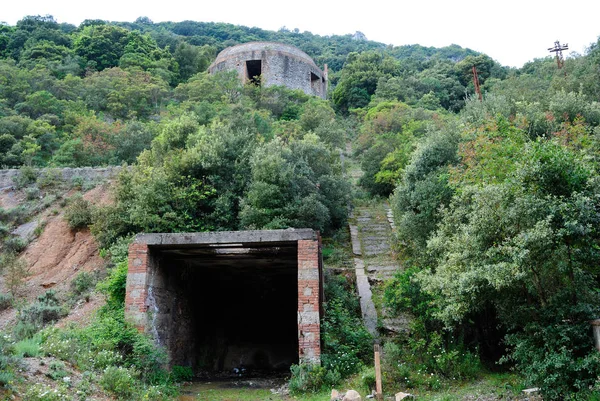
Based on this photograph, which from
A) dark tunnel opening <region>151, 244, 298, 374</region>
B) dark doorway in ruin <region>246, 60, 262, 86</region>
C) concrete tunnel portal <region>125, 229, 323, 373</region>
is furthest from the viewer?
dark doorway in ruin <region>246, 60, 262, 86</region>

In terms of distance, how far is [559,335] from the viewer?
23.0 feet

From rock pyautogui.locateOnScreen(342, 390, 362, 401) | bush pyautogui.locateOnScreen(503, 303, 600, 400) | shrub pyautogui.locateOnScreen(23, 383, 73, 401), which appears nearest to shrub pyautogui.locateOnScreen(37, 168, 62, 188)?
shrub pyautogui.locateOnScreen(23, 383, 73, 401)

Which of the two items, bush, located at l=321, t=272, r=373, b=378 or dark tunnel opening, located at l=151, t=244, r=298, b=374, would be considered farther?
dark tunnel opening, located at l=151, t=244, r=298, b=374

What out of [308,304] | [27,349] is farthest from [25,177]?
[308,304]

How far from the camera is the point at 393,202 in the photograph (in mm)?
14750

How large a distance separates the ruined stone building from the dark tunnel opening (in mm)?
24361

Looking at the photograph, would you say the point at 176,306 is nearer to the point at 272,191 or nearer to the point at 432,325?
the point at 272,191

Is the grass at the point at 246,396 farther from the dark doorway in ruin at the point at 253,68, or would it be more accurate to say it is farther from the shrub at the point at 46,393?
the dark doorway in ruin at the point at 253,68

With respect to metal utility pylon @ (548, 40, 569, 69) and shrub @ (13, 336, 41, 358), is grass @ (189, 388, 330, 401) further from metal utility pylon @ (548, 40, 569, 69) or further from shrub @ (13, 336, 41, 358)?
metal utility pylon @ (548, 40, 569, 69)

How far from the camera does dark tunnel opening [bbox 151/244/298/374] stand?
10.7 metres

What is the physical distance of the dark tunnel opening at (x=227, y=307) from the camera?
1070cm

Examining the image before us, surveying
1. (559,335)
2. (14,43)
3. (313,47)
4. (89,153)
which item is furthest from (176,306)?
(313,47)

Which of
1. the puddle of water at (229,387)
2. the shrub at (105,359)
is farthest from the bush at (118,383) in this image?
the puddle of water at (229,387)

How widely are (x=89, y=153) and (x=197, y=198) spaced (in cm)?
947
